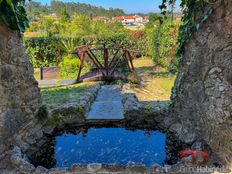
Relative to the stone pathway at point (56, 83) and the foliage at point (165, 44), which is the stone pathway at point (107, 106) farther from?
the foliage at point (165, 44)

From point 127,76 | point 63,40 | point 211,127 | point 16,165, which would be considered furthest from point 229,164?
point 63,40

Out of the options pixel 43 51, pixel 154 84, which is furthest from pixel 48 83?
pixel 43 51

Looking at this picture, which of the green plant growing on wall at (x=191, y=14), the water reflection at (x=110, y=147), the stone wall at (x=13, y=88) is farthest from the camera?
the water reflection at (x=110, y=147)

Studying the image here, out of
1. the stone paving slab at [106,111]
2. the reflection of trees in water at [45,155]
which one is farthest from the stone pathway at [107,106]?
the reflection of trees in water at [45,155]

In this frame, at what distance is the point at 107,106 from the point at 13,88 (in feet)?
8.66

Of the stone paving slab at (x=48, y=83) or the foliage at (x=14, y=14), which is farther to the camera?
the stone paving slab at (x=48, y=83)

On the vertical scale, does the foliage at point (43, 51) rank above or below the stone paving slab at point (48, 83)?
above

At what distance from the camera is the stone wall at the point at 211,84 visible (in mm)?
3244

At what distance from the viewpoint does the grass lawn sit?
7.73m

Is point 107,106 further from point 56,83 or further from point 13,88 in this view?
point 56,83

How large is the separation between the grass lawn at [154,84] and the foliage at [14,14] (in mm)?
4085

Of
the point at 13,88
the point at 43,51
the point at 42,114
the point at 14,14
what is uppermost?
the point at 14,14

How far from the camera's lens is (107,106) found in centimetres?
607

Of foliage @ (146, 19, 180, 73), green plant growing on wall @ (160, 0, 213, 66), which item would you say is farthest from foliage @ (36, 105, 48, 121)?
foliage @ (146, 19, 180, 73)
